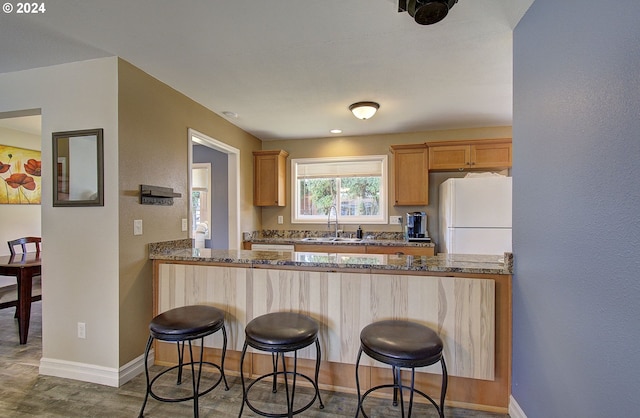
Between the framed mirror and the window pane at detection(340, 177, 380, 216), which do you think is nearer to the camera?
the framed mirror

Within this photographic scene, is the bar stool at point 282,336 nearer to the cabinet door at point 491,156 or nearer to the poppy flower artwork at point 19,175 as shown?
the cabinet door at point 491,156

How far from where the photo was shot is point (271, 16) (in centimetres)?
175

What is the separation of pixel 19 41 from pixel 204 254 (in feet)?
6.29

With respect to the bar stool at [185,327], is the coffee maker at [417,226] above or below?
above

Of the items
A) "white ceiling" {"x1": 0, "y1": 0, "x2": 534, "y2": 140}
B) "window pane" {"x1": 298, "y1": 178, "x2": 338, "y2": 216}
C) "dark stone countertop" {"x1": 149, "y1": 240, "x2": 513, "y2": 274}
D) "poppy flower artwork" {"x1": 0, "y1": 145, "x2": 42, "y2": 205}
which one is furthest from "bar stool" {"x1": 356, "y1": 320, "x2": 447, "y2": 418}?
"poppy flower artwork" {"x1": 0, "y1": 145, "x2": 42, "y2": 205}

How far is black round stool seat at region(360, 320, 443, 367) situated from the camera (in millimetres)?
1451

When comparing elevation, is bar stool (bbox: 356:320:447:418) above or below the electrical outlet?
above

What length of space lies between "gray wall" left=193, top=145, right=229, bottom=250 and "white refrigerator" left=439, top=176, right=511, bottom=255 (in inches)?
136

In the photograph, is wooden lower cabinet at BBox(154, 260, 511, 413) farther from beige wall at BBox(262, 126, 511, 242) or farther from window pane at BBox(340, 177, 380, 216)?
window pane at BBox(340, 177, 380, 216)

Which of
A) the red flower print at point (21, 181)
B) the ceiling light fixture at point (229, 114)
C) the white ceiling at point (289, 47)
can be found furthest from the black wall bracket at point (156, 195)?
the red flower print at point (21, 181)

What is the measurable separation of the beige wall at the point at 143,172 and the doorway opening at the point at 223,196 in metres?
0.12

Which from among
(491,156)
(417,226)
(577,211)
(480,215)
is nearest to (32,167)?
(417,226)

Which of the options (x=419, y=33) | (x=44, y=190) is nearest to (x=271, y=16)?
(x=419, y=33)

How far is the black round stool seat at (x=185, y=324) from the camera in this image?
1.74 m
